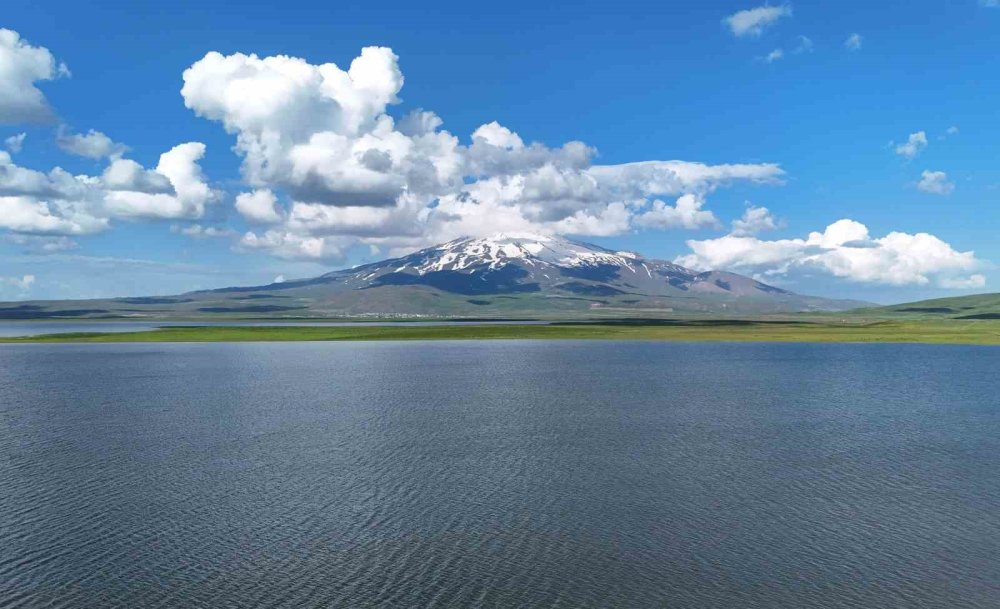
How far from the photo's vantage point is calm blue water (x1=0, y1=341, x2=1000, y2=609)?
90.2 ft

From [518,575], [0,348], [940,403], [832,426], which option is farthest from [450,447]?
[0,348]

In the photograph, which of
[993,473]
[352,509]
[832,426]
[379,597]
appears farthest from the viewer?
[832,426]

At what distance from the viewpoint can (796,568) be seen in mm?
29234

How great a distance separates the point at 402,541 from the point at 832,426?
4379 cm

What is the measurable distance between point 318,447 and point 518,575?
27.9m

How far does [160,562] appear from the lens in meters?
29.9

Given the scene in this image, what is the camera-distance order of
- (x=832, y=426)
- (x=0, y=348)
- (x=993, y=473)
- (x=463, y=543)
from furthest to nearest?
(x=0, y=348)
(x=832, y=426)
(x=993, y=473)
(x=463, y=543)

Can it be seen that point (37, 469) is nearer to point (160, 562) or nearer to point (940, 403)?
point (160, 562)

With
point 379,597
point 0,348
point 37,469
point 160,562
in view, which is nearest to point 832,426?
point 379,597

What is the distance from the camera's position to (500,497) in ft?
131

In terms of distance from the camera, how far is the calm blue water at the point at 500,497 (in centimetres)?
2748

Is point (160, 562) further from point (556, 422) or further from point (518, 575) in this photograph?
point (556, 422)

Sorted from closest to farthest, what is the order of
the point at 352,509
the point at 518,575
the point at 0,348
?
the point at 518,575
the point at 352,509
the point at 0,348

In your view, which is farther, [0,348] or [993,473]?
[0,348]
